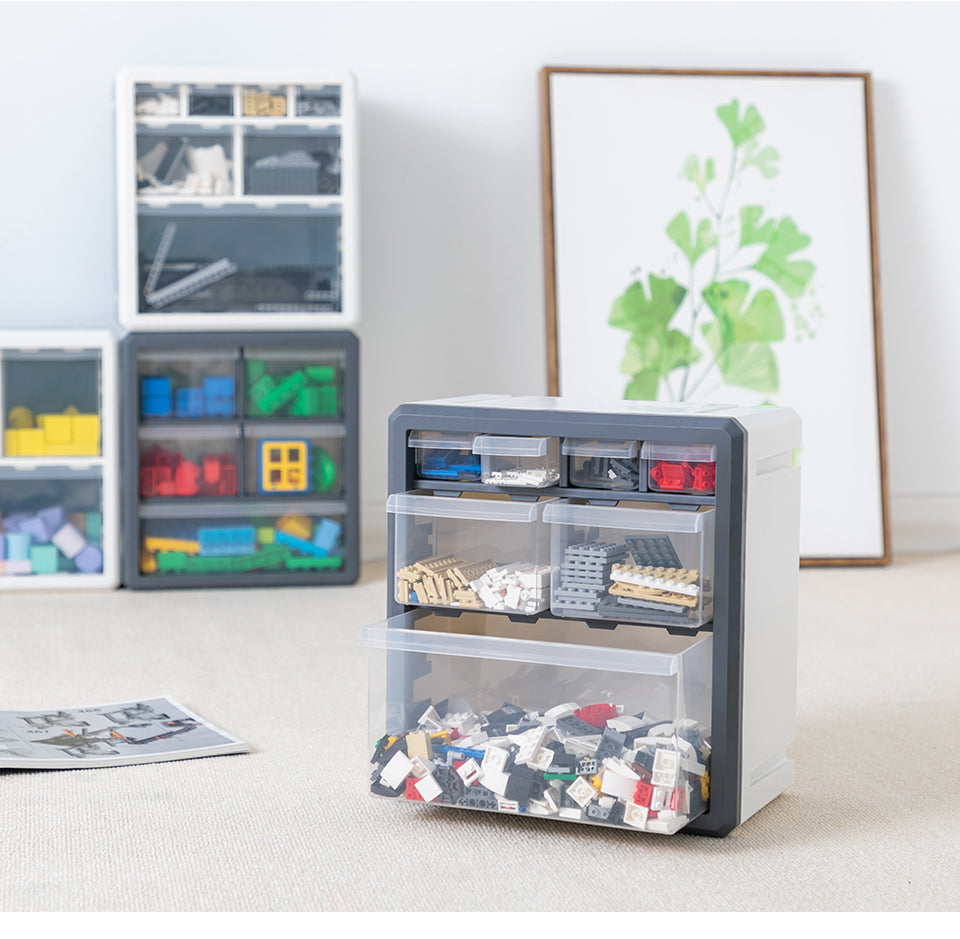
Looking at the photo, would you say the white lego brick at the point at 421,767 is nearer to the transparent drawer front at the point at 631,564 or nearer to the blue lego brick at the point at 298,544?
the transparent drawer front at the point at 631,564

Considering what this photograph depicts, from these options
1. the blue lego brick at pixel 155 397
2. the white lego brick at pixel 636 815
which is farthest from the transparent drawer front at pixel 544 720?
the blue lego brick at pixel 155 397

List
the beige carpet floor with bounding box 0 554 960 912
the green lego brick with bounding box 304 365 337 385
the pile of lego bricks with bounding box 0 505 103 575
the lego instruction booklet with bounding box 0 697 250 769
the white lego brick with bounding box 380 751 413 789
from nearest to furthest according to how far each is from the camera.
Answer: the beige carpet floor with bounding box 0 554 960 912 < the white lego brick with bounding box 380 751 413 789 < the lego instruction booklet with bounding box 0 697 250 769 < the pile of lego bricks with bounding box 0 505 103 575 < the green lego brick with bounding box 304 365 337 385

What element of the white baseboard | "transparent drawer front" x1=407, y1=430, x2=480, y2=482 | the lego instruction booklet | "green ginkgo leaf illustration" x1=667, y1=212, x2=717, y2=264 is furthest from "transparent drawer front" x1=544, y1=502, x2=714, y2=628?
the white baseboard

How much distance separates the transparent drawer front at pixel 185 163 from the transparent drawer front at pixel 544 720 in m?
1.89

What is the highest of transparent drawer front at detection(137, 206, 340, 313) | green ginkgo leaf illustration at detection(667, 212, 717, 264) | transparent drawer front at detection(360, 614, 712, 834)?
green ginkgo leaf illustration at detection(667, 212, 717, 264)

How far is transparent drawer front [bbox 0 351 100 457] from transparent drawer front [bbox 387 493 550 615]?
1840 millimetres

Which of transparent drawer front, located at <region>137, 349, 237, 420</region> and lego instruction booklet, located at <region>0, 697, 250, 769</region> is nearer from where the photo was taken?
lego instruction booklet, located at <region>0, 697, 250, 769</region>

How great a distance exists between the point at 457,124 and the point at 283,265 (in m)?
0.75

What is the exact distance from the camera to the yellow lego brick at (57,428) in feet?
11.1

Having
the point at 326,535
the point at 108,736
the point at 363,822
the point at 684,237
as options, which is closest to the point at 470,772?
the point at 363,822

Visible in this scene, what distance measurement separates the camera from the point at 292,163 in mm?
3418

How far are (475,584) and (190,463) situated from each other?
1.87 meters

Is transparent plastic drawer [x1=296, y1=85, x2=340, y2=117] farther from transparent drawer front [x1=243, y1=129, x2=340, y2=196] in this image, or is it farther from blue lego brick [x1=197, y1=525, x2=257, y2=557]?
blue lego brick [x1=197, y1=525, x2=257, y2=557]

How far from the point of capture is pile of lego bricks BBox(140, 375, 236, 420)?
11.2ft
